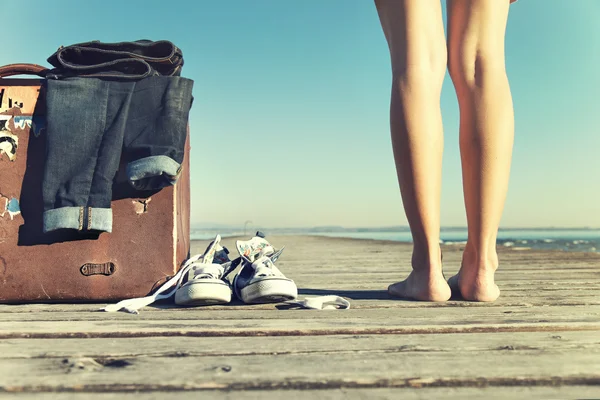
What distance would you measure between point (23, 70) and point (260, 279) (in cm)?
112

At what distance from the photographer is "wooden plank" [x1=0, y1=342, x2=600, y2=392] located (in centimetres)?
73

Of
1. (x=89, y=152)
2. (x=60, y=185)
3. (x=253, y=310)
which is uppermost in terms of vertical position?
(x=89, y=152)

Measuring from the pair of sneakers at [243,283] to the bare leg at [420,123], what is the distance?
0.43 metres

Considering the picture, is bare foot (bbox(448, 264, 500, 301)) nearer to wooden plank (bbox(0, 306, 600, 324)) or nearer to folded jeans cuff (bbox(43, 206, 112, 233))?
wooden plank (bbox(0, 306, 600, 324))

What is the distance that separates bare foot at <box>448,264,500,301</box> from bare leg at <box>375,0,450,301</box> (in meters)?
A: 0.08

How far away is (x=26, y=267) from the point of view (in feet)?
5.20

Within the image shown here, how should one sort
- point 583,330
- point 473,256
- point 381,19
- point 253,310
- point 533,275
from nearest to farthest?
point 583,330 → point 253,310 → point 473,256 → point 381,19 → point 533,275

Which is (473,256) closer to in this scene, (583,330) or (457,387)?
(583,330)

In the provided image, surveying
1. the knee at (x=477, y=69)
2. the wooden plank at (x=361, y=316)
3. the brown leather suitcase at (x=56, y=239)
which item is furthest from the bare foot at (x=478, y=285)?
the brown leather suitcase at (x=56, y=239)

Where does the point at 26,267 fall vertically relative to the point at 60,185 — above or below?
below

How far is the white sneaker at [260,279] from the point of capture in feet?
4.80

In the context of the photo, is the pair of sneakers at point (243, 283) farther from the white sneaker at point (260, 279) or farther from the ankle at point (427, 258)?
the ankle at point (427, 258)

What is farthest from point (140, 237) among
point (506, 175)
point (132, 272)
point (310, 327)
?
point (506, 175)

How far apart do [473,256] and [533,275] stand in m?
1.02
